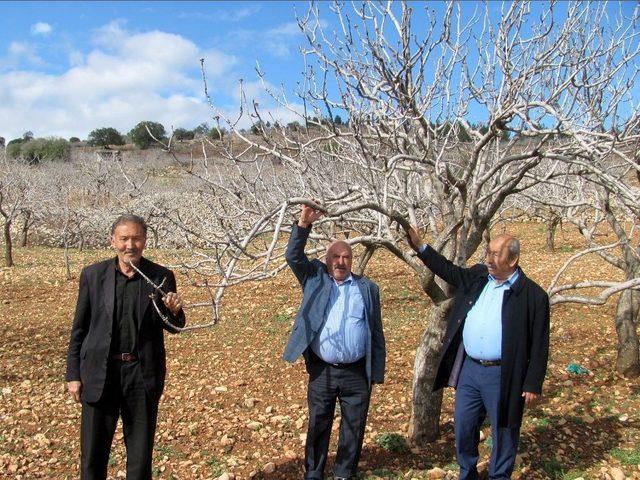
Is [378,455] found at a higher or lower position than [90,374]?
lower

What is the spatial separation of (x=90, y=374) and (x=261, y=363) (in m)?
4.08

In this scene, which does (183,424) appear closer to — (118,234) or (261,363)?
(261,363)

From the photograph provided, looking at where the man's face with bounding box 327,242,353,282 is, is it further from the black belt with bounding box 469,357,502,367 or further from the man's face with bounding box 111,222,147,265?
the man's face with bounding box 111,222,147,265

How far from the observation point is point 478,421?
3.34 meters

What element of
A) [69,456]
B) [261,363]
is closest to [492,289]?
[69,456]

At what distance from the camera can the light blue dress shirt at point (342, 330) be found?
335 cm

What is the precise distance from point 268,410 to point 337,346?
227cm

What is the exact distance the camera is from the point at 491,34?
4.63 meters

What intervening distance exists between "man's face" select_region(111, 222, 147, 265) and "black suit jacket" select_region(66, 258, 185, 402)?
0.13m

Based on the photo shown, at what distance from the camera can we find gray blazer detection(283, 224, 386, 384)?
3.30m

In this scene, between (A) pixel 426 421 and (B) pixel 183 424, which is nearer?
(A) pixel 426 421

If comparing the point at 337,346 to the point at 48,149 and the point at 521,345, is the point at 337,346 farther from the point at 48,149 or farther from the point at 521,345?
the point at 48,149

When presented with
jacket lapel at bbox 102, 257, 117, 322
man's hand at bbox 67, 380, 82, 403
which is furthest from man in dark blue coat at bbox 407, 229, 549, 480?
man's hand at bbox 67, 380, 82, 403

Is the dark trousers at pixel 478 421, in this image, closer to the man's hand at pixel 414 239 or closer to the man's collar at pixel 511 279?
the man's collar at pixel 511 279
